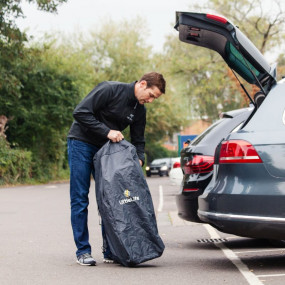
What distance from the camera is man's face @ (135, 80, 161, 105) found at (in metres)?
6.90

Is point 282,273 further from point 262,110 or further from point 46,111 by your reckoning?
point 46,111

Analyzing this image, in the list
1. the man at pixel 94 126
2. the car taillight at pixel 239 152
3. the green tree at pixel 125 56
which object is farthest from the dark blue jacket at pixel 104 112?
the green tree at pixel 125 56

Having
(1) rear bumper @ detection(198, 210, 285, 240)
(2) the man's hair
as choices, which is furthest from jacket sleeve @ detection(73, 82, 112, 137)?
(1) rear bumper @ detection(198, 210, 285, 240)

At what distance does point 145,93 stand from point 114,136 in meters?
0.48

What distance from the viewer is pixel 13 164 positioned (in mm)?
35219

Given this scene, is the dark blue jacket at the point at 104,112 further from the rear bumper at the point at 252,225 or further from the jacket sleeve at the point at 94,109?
the rear bumper at the point at 252,225

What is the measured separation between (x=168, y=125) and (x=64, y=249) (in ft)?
164

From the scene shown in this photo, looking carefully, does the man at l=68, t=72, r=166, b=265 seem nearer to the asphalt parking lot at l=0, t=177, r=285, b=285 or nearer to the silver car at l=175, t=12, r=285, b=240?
the asphalt parking lot at l=0, t=177, r=285, b=285

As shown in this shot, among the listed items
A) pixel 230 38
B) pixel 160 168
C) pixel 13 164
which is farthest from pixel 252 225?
pixel 160 168

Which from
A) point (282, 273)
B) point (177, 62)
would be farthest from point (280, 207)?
point (177, 62)

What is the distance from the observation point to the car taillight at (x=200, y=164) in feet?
26.8

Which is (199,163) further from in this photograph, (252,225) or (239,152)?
(252,225)

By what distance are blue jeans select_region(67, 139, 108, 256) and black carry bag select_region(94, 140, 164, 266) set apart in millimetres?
238

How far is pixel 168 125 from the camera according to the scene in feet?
192
